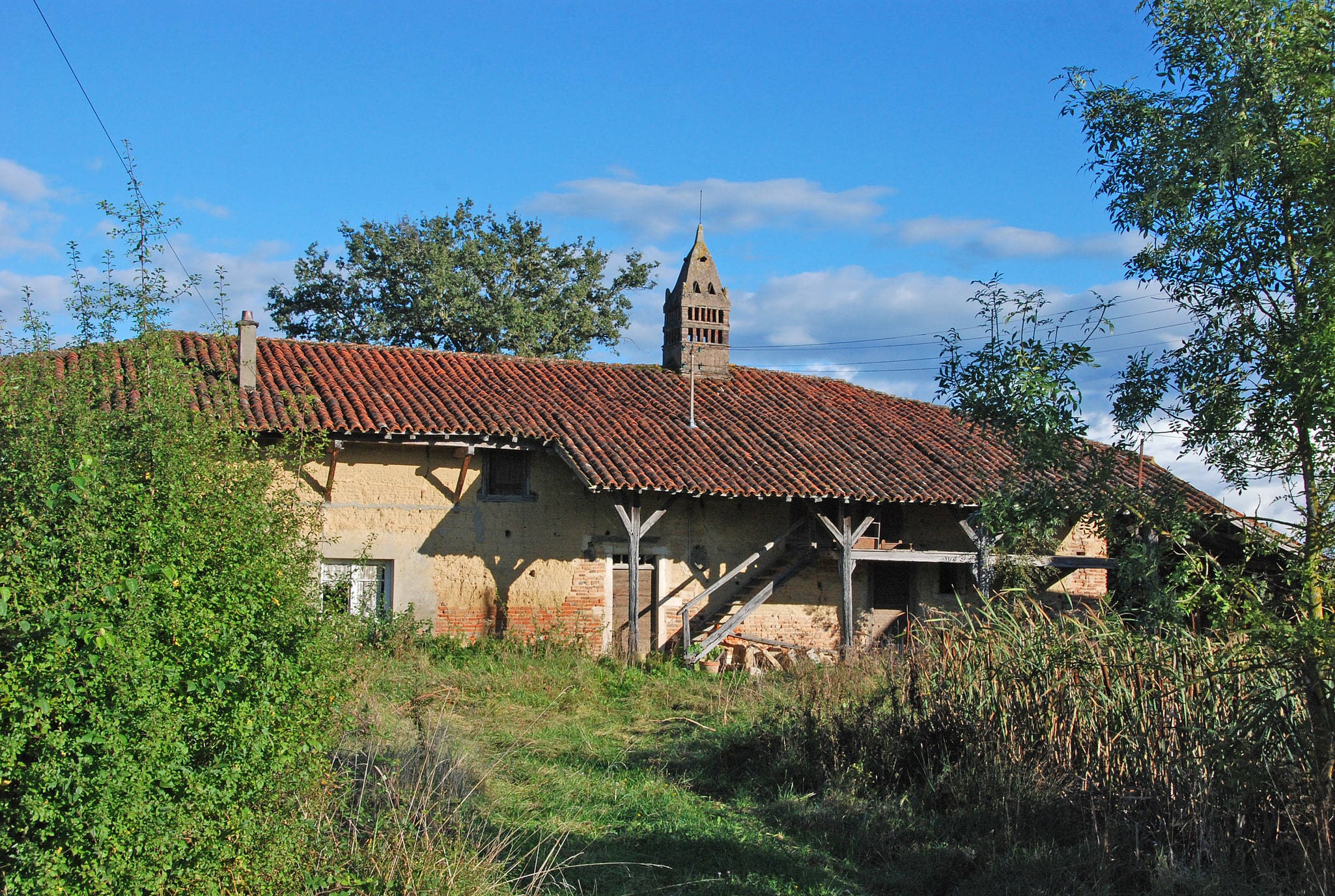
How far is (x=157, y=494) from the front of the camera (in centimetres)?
507

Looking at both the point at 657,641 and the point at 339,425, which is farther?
the point at 657,641

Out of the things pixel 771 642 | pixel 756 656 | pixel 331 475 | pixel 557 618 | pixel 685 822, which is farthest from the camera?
pixel 771 642

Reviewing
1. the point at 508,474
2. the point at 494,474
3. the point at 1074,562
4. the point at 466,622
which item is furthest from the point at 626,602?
the point at 1074,562

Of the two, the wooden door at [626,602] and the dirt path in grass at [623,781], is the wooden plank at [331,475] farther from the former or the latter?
the wooden door at [626,602]

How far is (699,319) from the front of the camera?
2131 centimetres

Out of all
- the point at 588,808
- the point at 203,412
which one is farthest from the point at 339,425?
the point at 203,412

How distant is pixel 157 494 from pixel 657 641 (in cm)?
1225

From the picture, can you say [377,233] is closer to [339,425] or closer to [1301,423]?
[339,425]

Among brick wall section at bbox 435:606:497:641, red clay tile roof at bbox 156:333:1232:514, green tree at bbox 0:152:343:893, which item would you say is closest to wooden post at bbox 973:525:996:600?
red clay tile roof at bbox 156:333:1232:514

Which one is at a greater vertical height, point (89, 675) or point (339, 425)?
point (339, 425)

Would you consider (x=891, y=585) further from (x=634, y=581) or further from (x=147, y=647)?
(x=147, y=647)

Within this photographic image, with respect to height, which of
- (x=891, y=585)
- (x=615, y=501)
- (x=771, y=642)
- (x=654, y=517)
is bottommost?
(x=771, y=642)

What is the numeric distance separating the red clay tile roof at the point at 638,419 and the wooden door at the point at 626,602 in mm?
1914

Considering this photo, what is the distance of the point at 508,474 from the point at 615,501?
1881mm
